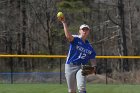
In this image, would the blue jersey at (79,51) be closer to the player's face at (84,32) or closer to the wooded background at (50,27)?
the player's face at (84,32)

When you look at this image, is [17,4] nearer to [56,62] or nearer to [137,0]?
[137,0]

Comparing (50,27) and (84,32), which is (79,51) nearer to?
(84,32)

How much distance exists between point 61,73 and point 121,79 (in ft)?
13.2

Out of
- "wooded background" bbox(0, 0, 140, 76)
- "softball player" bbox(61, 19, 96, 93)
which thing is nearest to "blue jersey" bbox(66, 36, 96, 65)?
"softball player" bbox(61, 19, 96, 93)

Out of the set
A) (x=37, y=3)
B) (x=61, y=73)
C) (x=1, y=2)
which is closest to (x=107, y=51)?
(x=37, y=3)

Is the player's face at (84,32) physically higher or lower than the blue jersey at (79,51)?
higher

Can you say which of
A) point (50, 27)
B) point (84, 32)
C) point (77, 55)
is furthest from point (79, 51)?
point (50, 27)

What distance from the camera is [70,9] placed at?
33969mm

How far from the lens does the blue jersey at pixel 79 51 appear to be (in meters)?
7.81

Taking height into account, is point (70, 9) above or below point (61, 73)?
above

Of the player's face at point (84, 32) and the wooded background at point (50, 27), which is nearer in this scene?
the player's face at point (84, 32)

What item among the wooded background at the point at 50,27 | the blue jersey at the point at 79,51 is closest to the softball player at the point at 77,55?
the blue jersey at the point at 79,51

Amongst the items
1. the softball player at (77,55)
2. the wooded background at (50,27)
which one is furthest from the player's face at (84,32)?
the wooded background at (50,27)

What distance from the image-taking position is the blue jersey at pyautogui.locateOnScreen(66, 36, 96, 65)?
7.81 m
